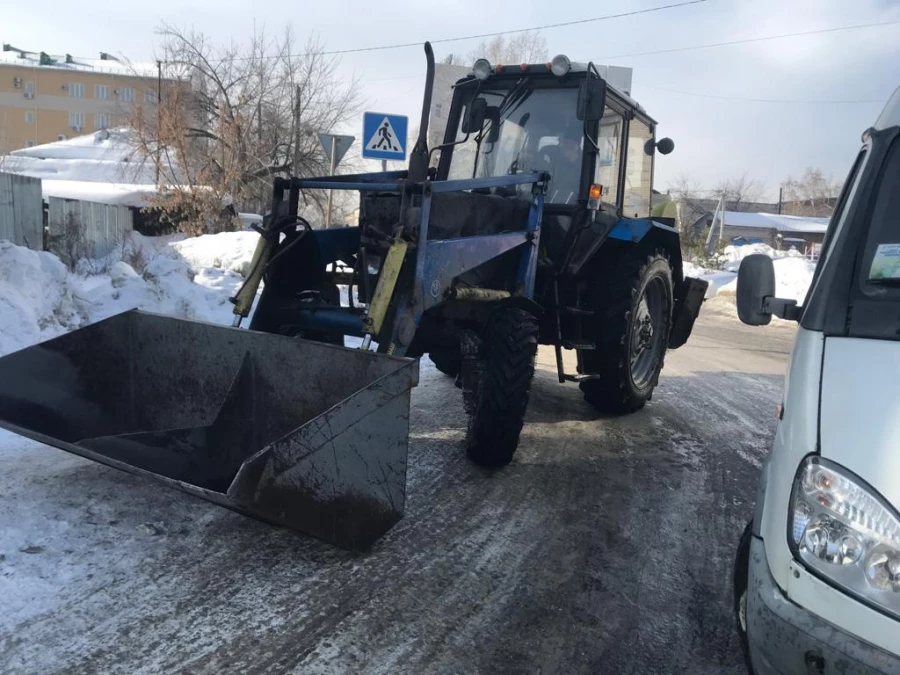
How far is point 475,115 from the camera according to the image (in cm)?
563

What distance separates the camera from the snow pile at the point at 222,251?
13.7 metres

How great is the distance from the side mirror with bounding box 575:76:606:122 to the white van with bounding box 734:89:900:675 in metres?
2.62

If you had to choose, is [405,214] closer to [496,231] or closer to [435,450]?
[496,231]

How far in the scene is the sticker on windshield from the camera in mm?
2357

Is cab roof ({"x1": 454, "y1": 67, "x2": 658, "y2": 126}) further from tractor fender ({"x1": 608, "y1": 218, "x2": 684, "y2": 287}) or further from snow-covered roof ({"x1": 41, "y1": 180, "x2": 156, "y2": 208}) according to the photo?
snow-covered roof ({"x1": 41, "y1": 180, "x2": 156, "y2": 208})

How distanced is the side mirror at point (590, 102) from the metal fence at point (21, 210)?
1199 cm

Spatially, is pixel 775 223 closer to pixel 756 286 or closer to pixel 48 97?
pixel 756 286

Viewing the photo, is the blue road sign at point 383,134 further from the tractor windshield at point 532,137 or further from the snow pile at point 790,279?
the snow pile at point 790,279

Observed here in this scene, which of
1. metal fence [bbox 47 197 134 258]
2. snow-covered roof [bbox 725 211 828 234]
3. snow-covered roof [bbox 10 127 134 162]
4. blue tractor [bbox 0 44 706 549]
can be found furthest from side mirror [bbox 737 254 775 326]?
snow-covered roof [bbox 725 211 828 234]

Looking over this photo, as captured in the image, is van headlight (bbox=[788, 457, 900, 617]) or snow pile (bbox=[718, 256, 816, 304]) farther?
snow pile (bbox=[718, 256, 816, 304])

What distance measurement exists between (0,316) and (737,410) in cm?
664

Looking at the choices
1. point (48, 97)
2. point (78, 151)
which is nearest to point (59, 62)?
point (48, 97)

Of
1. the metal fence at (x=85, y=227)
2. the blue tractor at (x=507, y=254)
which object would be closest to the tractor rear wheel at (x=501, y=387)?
the blue tractor at (x=507, y=254)

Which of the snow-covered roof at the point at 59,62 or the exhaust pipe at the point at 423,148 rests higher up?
the snow-covered roof at the point at 59,62
